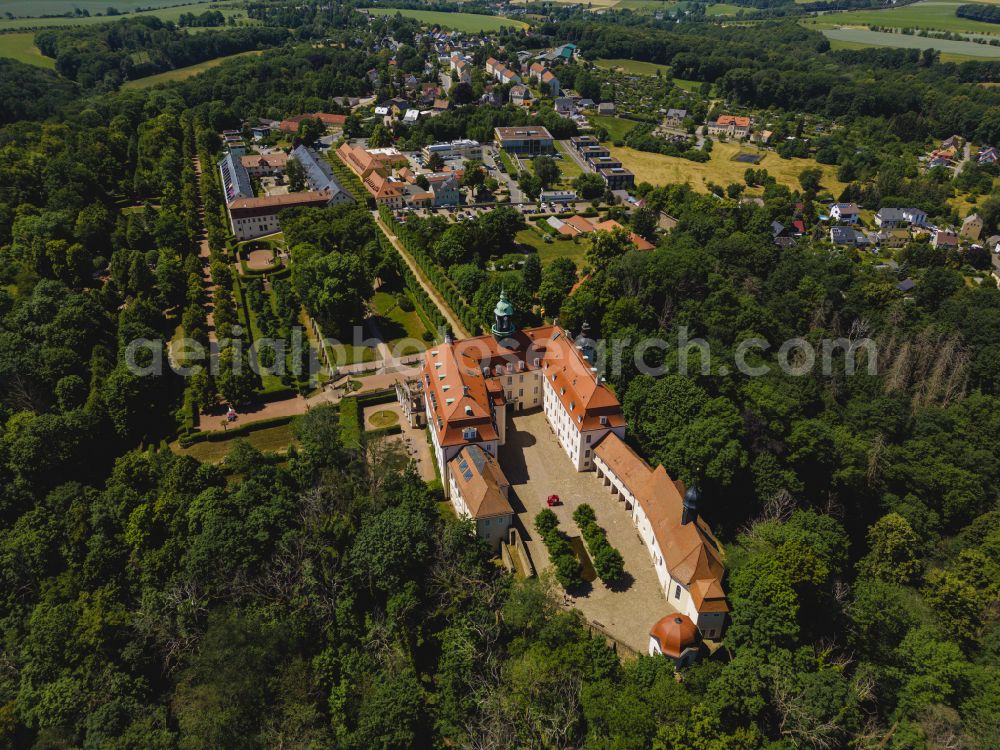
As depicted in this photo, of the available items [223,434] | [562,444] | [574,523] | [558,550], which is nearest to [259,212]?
[223,434]

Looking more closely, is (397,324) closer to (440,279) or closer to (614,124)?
(440,279)

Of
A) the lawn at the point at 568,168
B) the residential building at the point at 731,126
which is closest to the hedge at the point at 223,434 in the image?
the lawn at the point at 568,168

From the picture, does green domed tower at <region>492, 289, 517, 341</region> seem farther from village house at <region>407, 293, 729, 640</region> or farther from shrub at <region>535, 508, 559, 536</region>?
shrub at <region>535, 508, 559, 536</region>

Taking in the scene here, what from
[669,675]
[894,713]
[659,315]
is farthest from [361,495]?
[659,315]

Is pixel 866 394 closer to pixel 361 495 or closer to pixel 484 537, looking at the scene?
pixel 484 537

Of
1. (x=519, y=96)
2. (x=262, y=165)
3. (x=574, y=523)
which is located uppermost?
(x=519, y=96)

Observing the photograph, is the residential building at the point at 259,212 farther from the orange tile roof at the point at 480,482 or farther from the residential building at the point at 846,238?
the residential building at the point at 846,238

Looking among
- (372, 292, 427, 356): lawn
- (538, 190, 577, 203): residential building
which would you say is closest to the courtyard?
(372, 292, 427, 356): lawn
